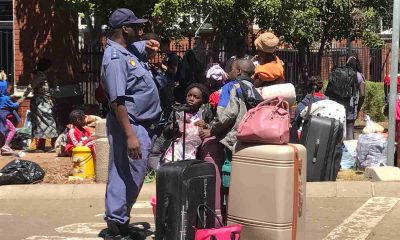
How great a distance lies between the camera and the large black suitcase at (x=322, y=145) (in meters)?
8.95

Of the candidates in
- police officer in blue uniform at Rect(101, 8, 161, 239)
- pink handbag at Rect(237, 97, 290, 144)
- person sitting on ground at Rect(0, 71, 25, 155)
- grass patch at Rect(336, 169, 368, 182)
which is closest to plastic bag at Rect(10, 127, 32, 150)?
person sitting on ground at Rect(0, 71, 25, 155)

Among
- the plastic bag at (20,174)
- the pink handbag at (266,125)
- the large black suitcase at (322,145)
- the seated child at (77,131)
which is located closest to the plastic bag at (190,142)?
the pink handbag at (266,125)

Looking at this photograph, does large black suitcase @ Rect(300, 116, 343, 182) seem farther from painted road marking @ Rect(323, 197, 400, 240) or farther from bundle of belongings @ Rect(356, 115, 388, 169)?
bundle of belongings @ Rect(356, 115, 388, 169)

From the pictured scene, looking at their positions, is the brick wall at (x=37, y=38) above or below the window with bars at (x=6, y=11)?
below

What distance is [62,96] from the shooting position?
14.4 meters

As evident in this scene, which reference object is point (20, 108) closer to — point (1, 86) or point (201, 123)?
point (1, 86)

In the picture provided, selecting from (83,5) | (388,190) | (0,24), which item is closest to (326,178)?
(388,190)

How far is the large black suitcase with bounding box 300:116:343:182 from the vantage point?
8945 mm

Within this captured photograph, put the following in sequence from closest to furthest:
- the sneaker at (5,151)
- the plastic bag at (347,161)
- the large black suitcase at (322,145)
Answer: the large black suitcase at (322,145)
the plastic bag at (347,161)
the sneaker at (5,151)

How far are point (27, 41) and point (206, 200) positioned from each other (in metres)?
9.30

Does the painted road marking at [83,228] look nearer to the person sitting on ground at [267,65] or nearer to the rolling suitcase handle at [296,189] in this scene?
the person sitting on ground at [267,65]

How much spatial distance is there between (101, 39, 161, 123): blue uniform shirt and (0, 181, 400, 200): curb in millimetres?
2938

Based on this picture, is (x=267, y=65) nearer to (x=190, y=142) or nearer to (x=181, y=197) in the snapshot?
(x=190, y=142)

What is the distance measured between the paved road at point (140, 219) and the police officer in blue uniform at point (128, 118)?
613 mm
